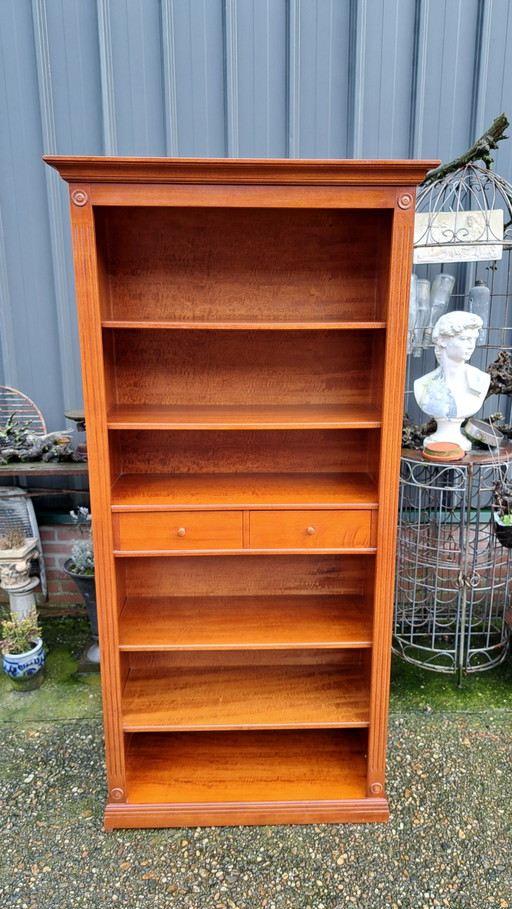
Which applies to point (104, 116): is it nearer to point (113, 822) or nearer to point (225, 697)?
point (225, 697)

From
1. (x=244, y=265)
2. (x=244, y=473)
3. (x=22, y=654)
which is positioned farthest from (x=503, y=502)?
(x=22, y=654)

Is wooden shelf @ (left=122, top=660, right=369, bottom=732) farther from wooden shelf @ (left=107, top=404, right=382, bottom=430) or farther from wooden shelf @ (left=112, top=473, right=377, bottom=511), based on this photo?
wooden shelf @ (left=107, top=404, right=382, bottom=430)

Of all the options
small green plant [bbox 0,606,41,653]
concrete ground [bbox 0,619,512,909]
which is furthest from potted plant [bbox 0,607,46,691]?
concrete ground [bbox 0,619,512,909]

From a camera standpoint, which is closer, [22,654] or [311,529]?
[311,529]

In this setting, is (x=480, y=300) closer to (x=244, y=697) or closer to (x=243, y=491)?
(x=243, y=491)

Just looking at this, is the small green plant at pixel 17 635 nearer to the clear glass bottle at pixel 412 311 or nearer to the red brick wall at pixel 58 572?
the red brick wall at pixel 58 572

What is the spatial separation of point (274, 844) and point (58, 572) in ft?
5.85

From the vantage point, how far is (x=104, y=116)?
256cm

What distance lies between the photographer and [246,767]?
6.58 feet

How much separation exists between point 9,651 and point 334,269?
6.92 ft

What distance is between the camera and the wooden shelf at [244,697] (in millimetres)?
1872

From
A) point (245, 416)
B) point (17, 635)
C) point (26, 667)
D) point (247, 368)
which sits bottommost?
point (26, 667)

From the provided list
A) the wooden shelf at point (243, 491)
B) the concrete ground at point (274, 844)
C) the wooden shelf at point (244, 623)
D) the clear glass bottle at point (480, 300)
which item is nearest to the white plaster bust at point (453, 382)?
the clear glass bottle at point (480, 300)

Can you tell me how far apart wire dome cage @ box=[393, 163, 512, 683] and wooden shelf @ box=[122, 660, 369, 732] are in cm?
68
